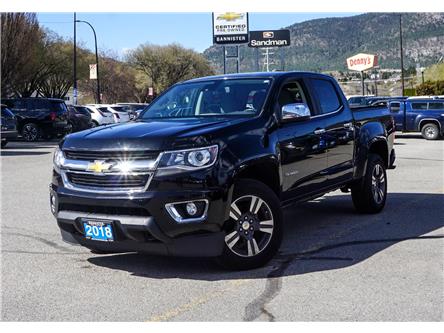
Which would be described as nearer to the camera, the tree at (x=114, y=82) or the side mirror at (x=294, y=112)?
the side mirror at (x=294, y=112)

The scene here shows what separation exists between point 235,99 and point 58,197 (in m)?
2.03

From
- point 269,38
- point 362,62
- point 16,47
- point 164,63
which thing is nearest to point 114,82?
point 164,63

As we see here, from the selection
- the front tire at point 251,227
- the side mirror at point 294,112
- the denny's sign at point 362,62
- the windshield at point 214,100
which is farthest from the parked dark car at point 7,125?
the denny's sign at point 362,62

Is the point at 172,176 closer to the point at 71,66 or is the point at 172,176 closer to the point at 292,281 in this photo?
the point at 292,281

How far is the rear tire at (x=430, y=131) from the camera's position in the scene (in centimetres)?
2431

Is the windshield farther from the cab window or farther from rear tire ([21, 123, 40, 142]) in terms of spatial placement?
rear tire ([21, 123, 40, 142])

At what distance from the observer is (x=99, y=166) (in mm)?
5023

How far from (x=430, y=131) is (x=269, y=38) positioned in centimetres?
4351

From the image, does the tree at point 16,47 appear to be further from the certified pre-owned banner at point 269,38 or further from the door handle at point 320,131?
the certified pre-owned banner at point 269,38

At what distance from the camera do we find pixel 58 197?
17.5 feet

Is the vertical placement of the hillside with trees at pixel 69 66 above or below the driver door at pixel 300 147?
above

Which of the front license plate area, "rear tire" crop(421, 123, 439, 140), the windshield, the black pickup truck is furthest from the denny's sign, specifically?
the front license plate area

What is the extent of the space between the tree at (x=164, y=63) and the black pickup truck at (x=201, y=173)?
7561cm

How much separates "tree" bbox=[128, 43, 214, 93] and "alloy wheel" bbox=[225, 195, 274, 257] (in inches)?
3015
